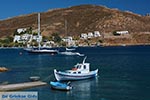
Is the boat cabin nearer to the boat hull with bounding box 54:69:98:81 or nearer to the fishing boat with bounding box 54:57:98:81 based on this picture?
the fishing boat with bounding box 54:57:98:81

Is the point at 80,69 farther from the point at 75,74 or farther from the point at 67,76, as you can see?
the point at 67,76

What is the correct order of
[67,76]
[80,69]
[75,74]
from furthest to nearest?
[80,69], [75,74], [67,76]

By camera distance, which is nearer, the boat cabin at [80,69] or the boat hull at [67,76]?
the boat hull at [67,76]

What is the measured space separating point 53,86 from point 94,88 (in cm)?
710

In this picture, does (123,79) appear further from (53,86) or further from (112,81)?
(53,86)

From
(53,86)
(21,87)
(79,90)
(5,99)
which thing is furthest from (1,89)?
(5,99)

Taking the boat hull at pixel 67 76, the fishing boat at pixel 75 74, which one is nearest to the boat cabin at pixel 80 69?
the fishing boat at pixel 75 74

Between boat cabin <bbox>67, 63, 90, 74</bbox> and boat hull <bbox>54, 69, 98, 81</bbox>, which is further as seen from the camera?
boat cabin <bbox>67, 63, 90, 74</bbox>

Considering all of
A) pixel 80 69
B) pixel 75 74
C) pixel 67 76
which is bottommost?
pixel 67 76

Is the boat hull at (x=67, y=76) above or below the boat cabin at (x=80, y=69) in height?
below

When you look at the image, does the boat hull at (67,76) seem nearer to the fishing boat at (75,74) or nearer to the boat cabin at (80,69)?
the fishing boat at (75,74)

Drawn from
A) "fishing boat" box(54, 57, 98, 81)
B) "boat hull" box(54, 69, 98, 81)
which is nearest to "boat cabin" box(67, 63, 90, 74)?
"fishing boat" box(54, 57, 98, 81)

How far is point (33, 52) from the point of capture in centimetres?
17775

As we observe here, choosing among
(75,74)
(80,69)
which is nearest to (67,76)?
(75,74)
